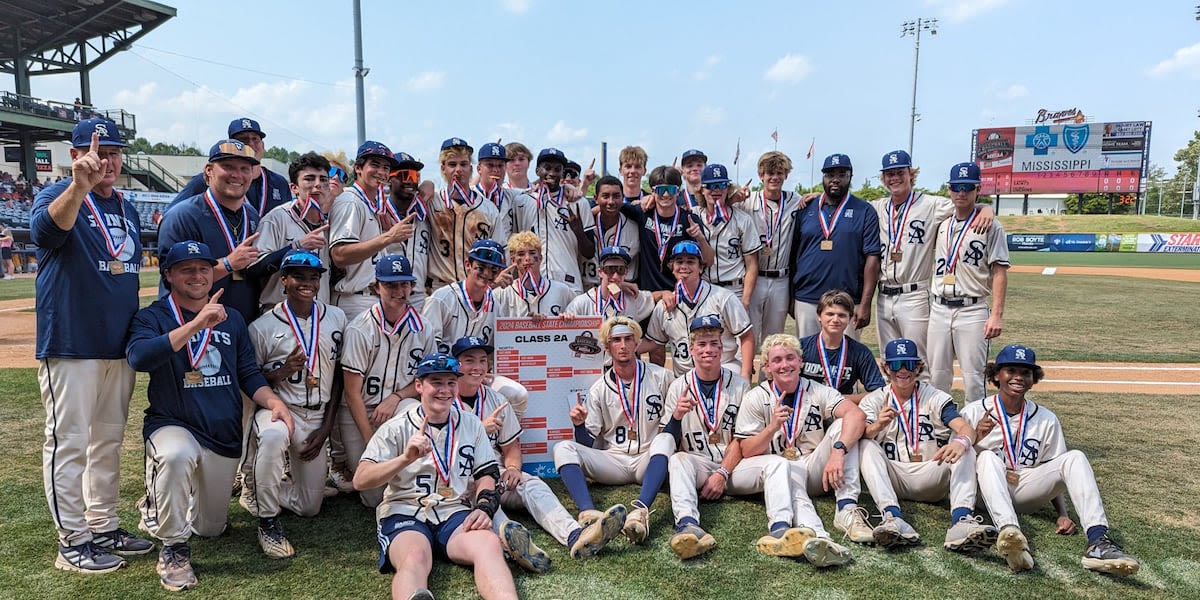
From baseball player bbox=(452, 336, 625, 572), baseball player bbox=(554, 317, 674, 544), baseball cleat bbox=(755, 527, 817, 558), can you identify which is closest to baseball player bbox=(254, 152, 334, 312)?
baseball player bbox=(452, 336, 625, 572)

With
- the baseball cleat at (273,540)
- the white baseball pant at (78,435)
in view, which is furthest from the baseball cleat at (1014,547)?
the white baseball pant at (78,435)

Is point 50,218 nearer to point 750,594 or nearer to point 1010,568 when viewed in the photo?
point 750,594

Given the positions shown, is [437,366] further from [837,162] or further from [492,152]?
[837,162]

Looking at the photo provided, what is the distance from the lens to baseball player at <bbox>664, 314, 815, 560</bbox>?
4.77 metres

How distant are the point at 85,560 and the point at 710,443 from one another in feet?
13.2

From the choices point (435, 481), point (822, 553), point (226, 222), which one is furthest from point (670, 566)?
point (226, 222)

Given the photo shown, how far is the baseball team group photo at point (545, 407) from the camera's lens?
4172mm

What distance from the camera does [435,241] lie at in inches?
258

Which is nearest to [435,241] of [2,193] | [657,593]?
[657,593]

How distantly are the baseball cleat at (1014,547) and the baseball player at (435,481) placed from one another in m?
2.83

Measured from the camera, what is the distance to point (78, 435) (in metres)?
4.23

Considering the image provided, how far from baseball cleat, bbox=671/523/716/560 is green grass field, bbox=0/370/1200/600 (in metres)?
0.07

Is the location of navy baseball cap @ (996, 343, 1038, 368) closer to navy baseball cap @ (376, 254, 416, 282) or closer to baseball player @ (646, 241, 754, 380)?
baseball player @ (646, 241, 754, 380)

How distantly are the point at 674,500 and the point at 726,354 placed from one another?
191cm
